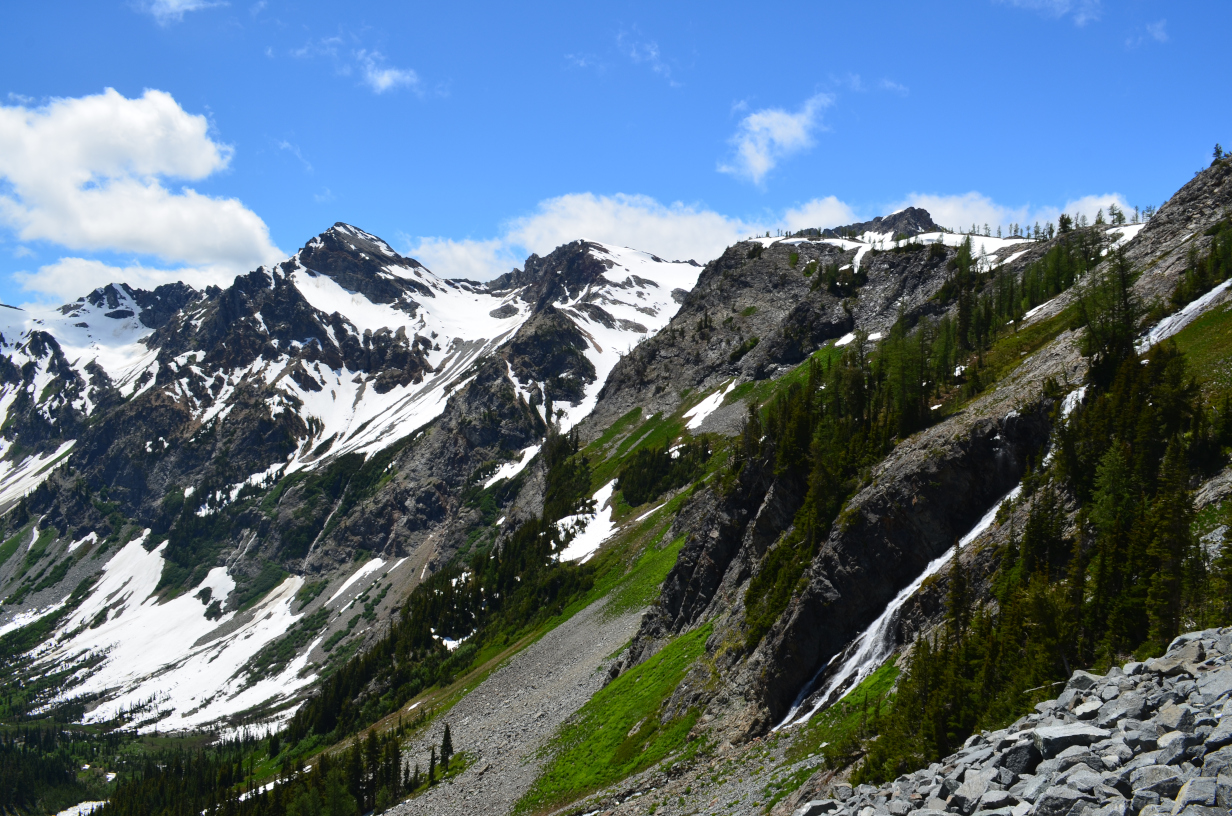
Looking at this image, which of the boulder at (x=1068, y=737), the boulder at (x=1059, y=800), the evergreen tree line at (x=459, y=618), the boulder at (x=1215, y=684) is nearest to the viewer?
the boulder at (x=1059, y=800)

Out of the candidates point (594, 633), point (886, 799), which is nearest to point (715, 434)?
point (594, 633)

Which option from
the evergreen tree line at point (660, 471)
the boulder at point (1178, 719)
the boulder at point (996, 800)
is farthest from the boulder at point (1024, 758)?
the evergreen tree line at point (660, 471)

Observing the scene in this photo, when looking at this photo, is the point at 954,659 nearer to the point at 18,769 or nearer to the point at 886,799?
the point at 886,799

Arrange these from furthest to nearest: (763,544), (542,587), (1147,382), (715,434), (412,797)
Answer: (715,434) → (542,587) → (412,797) → (763,544) → (1147,382)

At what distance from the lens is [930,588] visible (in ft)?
124

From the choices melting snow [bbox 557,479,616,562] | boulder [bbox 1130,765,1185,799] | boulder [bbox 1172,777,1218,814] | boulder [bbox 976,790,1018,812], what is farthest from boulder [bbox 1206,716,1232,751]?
melting snow [bbox 557,479,616,562]

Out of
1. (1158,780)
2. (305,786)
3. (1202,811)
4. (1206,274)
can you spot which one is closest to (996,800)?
(1158,780)

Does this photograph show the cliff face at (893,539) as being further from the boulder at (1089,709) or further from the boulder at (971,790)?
the boulder at (971,790)

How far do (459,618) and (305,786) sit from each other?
174 ft

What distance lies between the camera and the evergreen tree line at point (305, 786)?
264ft

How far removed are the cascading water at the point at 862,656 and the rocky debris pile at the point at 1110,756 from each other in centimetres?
1763

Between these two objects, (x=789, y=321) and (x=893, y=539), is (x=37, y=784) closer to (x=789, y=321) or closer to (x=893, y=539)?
(x=789, y=321)

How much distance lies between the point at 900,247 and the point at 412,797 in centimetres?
15676

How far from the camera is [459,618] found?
479ft
